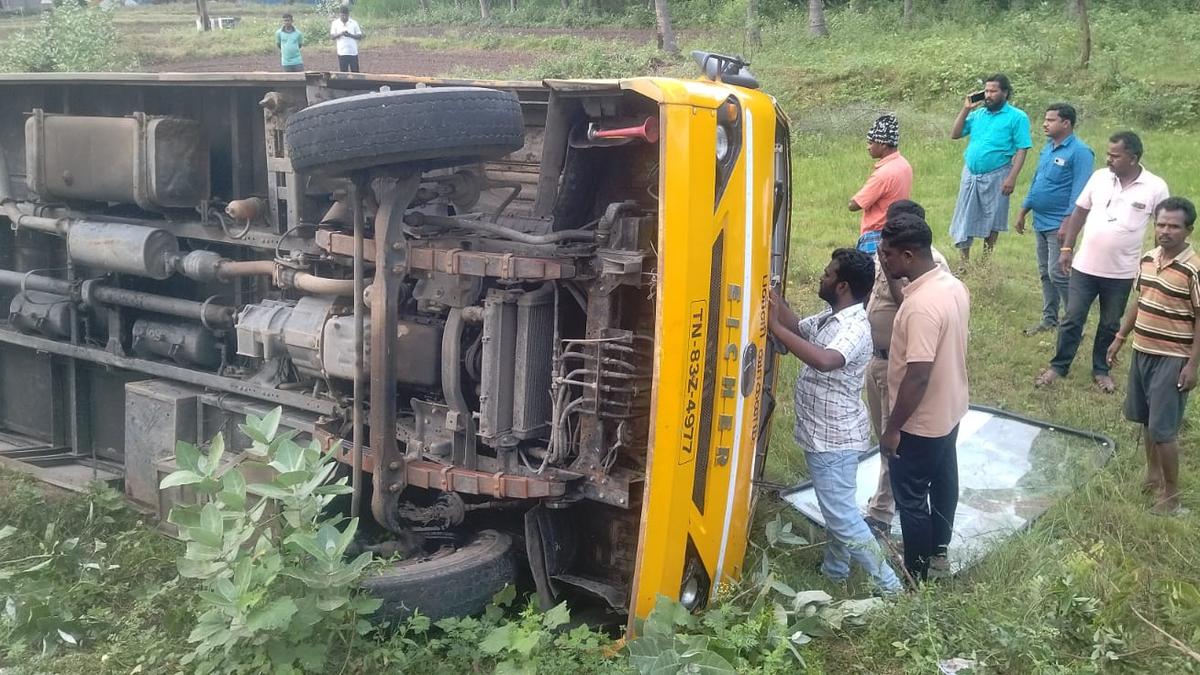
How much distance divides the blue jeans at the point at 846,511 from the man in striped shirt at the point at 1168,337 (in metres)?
1.69

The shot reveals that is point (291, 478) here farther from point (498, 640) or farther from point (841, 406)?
point (841, 406)

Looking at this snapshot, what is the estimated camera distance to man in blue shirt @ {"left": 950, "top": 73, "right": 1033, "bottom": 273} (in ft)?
26.3

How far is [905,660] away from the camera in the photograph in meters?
3.45

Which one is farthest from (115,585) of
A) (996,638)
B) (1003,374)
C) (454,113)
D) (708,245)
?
(1003,374)

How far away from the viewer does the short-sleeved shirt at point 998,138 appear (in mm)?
8055

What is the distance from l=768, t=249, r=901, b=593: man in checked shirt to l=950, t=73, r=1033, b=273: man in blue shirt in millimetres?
4475

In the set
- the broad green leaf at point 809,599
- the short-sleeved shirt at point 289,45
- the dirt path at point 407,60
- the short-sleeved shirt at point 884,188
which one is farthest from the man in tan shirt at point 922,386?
the dirt path at point 407,60

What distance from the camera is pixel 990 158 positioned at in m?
8.10

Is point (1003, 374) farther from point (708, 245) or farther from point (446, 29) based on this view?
point (446, 29)

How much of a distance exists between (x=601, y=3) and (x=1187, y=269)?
33343mm

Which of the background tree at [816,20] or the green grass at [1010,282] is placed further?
the background tree at [816,20]

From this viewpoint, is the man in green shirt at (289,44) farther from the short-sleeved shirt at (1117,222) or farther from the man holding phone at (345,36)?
the short-sleeved shirt at (1117,222)

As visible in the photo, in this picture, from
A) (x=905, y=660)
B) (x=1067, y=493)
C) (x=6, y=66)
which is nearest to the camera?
(x=905, y=660)

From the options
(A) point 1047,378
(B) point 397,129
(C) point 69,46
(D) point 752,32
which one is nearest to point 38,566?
(B) point 397,129
